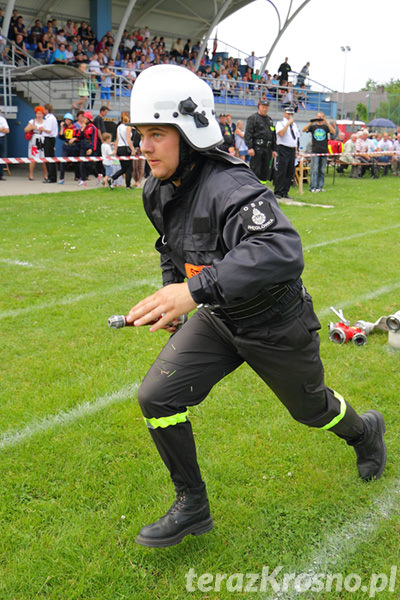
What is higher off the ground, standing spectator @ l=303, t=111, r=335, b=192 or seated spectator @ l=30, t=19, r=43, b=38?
seated spectator @ l=30, t=19, r=43, b=38

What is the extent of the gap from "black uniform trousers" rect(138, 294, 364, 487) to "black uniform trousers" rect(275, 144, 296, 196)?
11.8 m

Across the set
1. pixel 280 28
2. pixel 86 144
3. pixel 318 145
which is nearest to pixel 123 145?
pixel 86 144

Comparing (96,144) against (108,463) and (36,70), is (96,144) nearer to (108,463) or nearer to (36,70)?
(36,70)

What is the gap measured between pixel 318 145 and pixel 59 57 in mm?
13065

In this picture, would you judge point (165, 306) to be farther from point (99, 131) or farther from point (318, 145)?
point (99, 131)

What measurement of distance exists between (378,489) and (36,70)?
19763 millimetres

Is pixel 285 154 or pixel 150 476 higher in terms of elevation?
pixel 285 154

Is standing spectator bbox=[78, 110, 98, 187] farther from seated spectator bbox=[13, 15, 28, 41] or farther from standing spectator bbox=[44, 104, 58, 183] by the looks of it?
seated spectator bbox=[13, 15, 28, 41]

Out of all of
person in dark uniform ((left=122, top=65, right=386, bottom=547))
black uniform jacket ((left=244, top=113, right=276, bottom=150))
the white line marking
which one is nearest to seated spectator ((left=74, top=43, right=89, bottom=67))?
black uniform jacket ((left=244, top=113, right=276, bottom=150))

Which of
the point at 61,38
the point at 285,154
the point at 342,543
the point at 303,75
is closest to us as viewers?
the point at 342,543

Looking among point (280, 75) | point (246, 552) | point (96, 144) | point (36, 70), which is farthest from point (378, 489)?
point (280, 75)

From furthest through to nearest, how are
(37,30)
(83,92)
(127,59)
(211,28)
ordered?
(211,28)
(127,59)
(37,30)
(83,92)

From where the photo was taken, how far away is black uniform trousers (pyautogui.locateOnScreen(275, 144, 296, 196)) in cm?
1378

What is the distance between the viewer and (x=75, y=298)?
6133 mm
